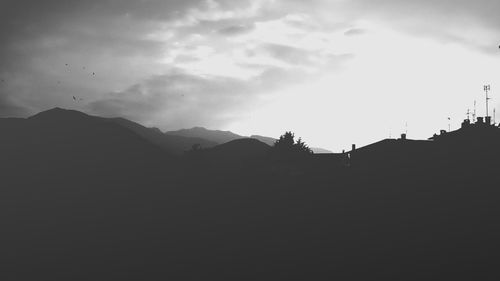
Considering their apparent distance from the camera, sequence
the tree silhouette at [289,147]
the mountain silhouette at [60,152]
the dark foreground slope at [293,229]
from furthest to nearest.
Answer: the mountain silhouette at [60,152] → the tree silhouette at [289,147] → the dark foreground slope at [293,229]

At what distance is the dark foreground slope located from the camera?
1615 inches

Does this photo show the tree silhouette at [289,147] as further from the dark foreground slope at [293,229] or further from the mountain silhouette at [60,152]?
the mountain silhouette at [60,152]

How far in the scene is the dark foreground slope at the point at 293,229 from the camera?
41031 mm

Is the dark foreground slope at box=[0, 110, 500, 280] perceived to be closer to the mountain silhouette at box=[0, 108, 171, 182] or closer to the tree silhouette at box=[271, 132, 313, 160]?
the tree silhouette at box=[271, 132, 313, 160]

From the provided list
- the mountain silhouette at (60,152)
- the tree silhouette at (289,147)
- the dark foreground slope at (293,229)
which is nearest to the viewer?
the dark foreground slope at (293,229)

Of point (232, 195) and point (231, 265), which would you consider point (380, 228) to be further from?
point (232, 195)

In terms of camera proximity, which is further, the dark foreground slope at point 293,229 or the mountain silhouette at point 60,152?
the mountain silhouette at point 60,152

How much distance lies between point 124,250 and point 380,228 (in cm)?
3078

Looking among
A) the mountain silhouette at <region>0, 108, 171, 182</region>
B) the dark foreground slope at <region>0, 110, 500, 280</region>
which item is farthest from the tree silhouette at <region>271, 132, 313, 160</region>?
the mountain silhouette at <region>0, 108, 171, 182</region>

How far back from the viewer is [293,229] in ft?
168

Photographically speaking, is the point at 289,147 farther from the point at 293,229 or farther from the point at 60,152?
the point at 60,152

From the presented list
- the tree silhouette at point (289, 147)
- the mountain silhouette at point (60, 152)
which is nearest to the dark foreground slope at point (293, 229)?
the tree silhouette at point (289, 147)

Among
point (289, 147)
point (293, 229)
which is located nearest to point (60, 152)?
point (289, 147)

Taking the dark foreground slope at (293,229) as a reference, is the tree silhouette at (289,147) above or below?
above
